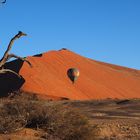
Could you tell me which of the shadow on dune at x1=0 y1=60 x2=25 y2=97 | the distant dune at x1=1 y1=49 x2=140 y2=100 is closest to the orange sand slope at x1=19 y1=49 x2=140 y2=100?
the distant dune at x1=1 y1=49 x2=140 y2=100

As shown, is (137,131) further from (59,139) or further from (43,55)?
(43,55)

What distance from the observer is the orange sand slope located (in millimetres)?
74750

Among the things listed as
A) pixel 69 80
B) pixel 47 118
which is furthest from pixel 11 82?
pixel 47 118

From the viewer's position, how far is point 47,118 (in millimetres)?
19078

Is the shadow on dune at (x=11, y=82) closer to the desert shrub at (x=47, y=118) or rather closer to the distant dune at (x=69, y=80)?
the distant dune at (x=69, y=80)

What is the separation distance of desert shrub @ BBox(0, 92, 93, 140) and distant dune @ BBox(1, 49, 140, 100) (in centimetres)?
4365

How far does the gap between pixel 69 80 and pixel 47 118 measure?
6380 centimetres

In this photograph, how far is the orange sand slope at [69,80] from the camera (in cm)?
7475

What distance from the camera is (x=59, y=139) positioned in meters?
18.6

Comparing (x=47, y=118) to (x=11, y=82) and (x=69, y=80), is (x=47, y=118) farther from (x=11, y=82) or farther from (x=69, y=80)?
(x=69, y=80)

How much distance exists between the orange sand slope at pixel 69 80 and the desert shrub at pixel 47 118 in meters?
43.6

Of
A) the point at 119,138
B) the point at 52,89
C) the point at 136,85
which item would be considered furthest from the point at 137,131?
the point at 136,85

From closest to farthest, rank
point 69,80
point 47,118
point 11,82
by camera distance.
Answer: point 47,118 → point 11,82 → point 69,80

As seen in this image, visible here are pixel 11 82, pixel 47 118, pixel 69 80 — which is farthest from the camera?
pixel 69 80
